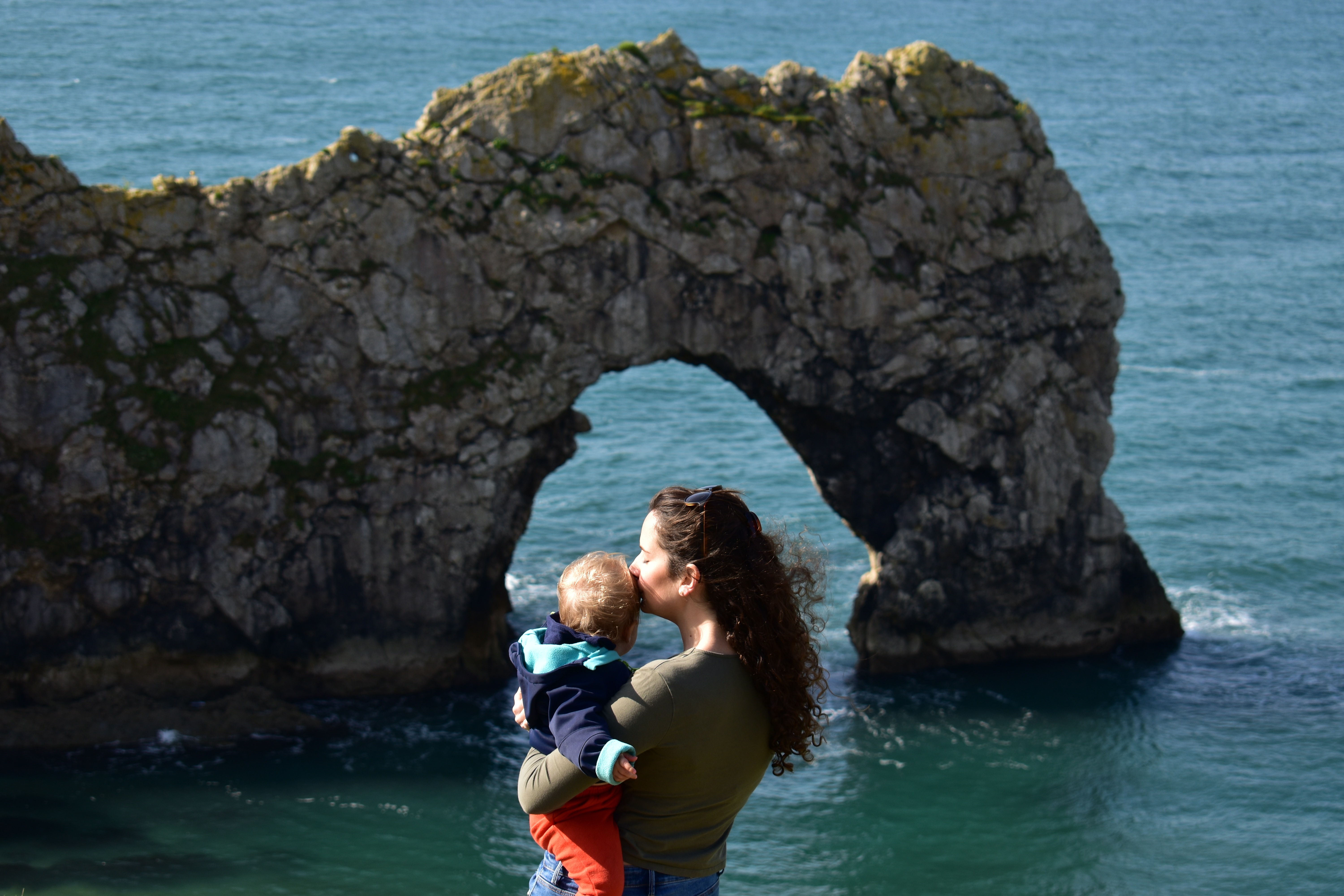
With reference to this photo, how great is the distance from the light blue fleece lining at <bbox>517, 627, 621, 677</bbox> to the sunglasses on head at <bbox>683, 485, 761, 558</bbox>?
21.3 inches

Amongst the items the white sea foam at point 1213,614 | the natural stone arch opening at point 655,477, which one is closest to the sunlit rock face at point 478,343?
the natural stone arch opening at point 655,477

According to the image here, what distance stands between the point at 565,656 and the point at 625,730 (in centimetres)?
42

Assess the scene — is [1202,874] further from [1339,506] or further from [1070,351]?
[1339,506]

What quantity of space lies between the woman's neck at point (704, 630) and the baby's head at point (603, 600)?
8.1 inches

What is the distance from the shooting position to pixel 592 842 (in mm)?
5031

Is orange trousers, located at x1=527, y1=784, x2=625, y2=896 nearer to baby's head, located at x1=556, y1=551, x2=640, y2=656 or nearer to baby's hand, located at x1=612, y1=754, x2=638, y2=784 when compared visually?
baby's hand, located at x1=612, y1=754, x2=638, y2=784

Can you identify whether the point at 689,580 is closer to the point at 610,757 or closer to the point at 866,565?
the point at 610,757

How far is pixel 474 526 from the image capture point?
23312 mm

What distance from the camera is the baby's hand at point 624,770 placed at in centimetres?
467

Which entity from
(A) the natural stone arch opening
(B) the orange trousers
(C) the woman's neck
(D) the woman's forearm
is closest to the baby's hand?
(D) the woman's forearm

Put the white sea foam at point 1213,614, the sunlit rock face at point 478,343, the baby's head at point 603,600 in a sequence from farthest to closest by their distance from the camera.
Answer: the white sea foam at point 1213,614
the sunlit rock face at point 478,343
the baby's head at point 603,600

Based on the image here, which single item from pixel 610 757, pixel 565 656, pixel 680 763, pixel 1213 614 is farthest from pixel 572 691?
pixel 1213 614

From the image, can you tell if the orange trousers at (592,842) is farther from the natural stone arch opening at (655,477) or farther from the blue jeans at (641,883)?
the natural stone arch opening at (655,477)

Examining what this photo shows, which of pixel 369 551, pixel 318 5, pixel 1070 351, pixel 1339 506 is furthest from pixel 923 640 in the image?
pixel 318 5
